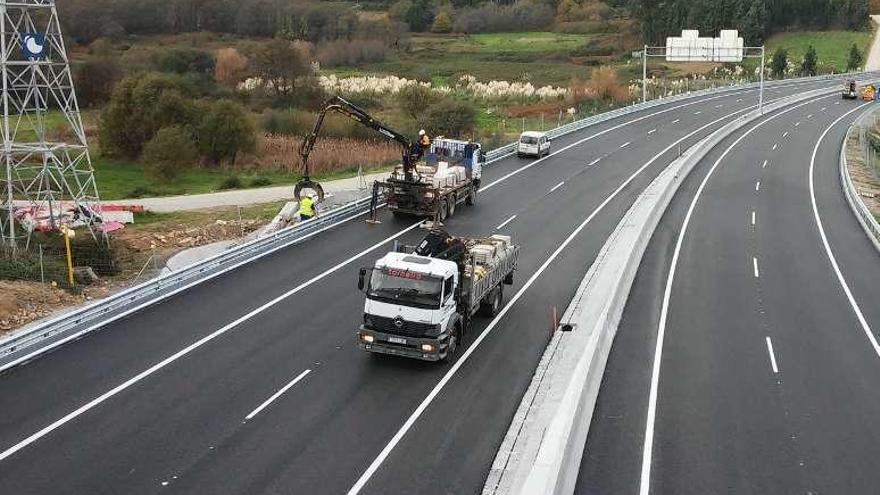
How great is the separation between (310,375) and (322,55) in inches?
5761

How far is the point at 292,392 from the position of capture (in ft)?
61.0

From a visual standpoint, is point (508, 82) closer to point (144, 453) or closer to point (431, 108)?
point (431, 108)

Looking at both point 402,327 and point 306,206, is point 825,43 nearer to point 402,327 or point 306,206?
point 306,206

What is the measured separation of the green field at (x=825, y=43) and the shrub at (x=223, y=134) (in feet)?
359

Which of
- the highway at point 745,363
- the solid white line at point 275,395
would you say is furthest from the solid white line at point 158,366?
the highway at point 745,363

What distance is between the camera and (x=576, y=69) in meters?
142

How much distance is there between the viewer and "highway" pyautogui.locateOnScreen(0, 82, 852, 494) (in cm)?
1505

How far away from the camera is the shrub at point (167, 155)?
59031 millimetres

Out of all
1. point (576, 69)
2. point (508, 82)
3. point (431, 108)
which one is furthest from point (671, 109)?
point (576, 69)

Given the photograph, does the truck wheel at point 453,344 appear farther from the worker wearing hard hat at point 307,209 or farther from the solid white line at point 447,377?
the worker wearing hard hat at point 307,209

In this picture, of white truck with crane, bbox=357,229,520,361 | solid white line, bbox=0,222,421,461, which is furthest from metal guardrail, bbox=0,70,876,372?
white truck with crane, bbox=357,229,520,361

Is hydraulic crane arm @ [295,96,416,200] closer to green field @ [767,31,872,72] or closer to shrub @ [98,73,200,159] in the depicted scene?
shrub @ [98,73,200,159]

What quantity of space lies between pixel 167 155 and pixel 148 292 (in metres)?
37.2

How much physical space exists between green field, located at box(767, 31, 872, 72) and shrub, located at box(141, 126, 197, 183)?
380 feet
